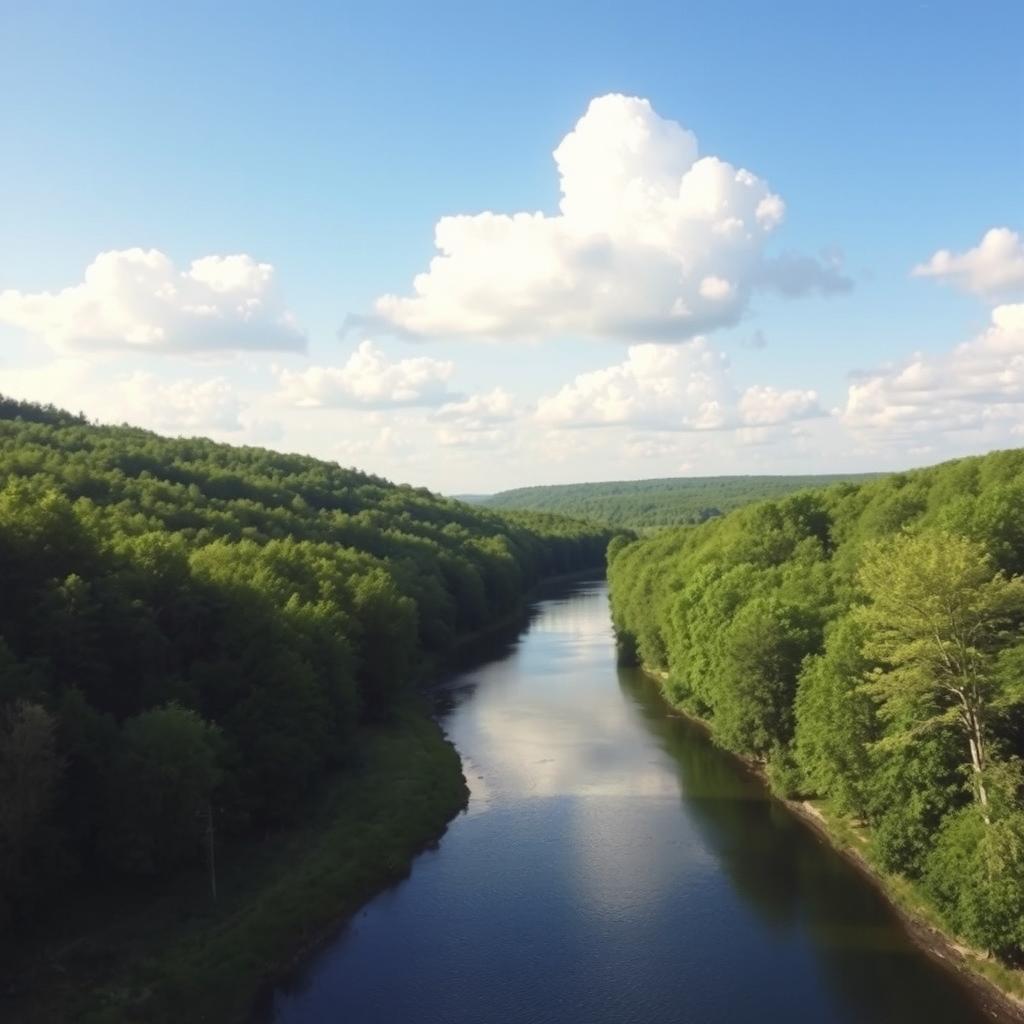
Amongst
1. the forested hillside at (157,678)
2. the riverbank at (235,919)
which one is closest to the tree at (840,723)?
the riverbank at (235,919)

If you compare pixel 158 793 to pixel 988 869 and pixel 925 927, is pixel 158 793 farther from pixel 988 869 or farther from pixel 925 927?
pixel 988 869

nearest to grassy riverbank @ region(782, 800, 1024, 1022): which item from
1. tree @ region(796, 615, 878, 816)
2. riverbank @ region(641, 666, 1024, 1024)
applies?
riverbank @ region(641, 666, 1024, 1024)

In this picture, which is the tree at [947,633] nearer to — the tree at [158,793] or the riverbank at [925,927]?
the riverbank at [925,927]

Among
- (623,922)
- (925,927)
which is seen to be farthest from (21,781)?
(925,927)

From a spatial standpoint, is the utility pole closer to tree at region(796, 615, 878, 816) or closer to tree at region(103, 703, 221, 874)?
tree at region(103, 703, 221, 874)

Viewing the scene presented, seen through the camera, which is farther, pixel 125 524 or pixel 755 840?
pixel 125 524

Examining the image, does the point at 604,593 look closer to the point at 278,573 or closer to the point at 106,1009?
the point at 278,573

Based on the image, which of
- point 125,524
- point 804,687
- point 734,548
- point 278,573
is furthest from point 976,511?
point 125,524
